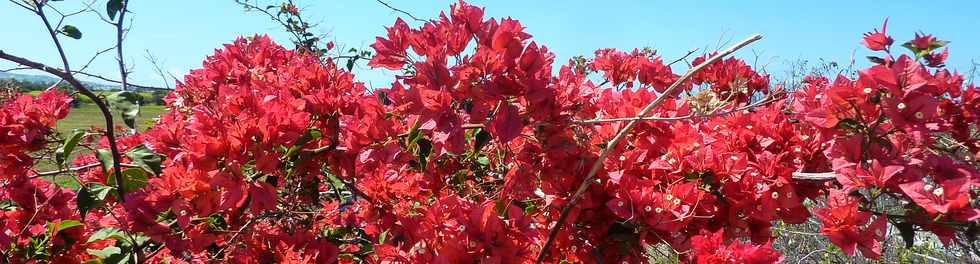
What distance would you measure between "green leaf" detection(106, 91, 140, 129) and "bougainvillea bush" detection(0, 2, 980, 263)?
6 centimetres

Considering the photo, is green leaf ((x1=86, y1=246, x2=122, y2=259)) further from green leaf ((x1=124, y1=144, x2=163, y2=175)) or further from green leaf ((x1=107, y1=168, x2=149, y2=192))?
green leaf ((x1=124, y1=144, x2=163, y2=175))

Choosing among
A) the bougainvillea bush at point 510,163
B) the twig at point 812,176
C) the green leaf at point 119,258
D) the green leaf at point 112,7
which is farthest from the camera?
the green leaf at point 112,7

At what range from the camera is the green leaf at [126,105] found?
1.07 meters

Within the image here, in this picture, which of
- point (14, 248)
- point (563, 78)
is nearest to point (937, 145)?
point (563, 78)

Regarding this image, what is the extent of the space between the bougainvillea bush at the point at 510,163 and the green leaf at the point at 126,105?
61mm

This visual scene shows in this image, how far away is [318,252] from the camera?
119cm

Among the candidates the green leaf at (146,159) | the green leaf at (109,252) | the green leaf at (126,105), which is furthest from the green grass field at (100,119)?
the green leaf at (109,252)

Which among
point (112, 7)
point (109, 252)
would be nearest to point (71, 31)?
point (112, 7)

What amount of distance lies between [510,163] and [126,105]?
2.31 ft

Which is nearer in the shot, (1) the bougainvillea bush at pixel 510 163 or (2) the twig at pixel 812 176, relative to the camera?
(1) the bougainvillea bush at pixel 510 163

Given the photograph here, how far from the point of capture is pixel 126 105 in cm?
108

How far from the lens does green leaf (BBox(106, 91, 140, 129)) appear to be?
3.50ft

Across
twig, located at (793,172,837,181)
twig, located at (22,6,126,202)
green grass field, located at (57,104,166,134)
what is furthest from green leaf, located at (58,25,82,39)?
twig, located at (793,172,837,181)

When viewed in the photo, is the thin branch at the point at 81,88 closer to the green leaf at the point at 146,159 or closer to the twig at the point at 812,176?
the green leaf at the point at 146,159
